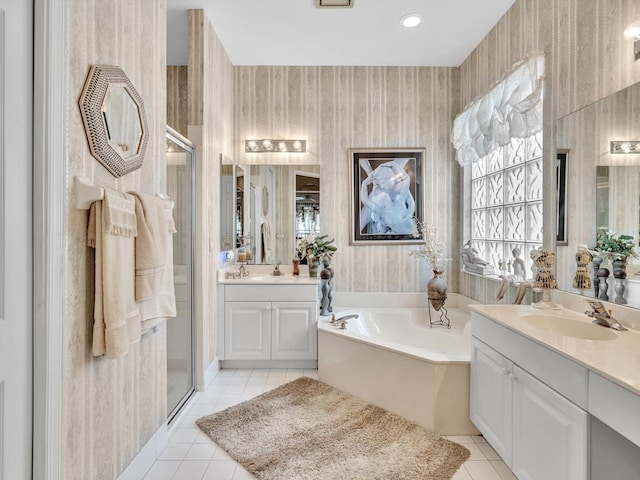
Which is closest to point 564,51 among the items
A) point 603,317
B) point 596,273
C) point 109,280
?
point 596,273

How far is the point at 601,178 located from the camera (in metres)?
1.68

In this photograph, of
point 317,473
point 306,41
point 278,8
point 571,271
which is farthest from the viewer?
point 306,41

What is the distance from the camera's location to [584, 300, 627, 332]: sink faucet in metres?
1.50

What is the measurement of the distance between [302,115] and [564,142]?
228 cm

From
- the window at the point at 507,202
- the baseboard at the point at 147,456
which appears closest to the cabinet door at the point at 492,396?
the window at the point at 507,202

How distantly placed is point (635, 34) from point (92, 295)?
2.62m

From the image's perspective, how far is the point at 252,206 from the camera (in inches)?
132

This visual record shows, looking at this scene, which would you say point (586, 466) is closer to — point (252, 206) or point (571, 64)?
point (571, 64)

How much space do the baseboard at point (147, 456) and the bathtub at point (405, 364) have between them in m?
1.24

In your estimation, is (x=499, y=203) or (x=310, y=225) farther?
(x=310, y=225)

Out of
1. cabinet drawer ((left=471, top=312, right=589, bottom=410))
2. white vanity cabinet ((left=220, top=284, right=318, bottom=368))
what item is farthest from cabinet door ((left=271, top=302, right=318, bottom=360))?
cabinet drawer ((left=471, top=312, right=589, bottom=410))

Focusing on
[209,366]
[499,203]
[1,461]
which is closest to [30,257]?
[1,461]

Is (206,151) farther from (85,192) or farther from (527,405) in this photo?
(527,405)

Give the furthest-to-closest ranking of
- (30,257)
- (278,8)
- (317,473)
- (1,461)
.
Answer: (278,8) → (317,473) → (30,257) → (1,461)
